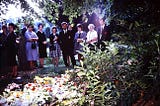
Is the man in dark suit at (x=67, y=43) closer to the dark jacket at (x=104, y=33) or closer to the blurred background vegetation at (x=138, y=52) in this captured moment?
the dark jacket at (x=104, y=33)

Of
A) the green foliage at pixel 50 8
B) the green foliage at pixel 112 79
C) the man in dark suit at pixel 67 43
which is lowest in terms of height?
the green foliage at pixel 112 79

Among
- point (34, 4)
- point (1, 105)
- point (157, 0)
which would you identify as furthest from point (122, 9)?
point (34, 4)

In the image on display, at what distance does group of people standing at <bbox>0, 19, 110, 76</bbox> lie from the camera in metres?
11.6

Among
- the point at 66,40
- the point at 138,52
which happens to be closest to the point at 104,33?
the point at 66,40

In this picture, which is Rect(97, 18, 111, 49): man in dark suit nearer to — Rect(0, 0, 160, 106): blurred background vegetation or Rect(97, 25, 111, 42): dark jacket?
Rect(97, 25, 111, 42): dark jacket

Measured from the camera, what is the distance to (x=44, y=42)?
12984 mm

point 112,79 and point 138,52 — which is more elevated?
point 138,52

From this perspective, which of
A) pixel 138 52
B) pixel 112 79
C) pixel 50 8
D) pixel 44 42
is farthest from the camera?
pixel 44 42

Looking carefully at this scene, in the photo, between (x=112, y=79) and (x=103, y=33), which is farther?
(x=103, y=33)

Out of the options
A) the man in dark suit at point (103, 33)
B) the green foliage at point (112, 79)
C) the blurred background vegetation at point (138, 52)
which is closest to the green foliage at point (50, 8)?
the man in dark suit at point (103, 33)

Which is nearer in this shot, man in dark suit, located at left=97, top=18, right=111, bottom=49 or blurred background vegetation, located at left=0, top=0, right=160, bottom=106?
blurred background vegetation, located at left=0, top=0, right=160, bottom=106

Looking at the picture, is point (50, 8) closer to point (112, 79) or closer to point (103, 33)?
point (103, 33)

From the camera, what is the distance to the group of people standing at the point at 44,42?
11.6 metres

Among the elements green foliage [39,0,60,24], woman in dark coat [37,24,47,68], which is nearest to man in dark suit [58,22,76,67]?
woman in dark coat [37,24,47,68]
